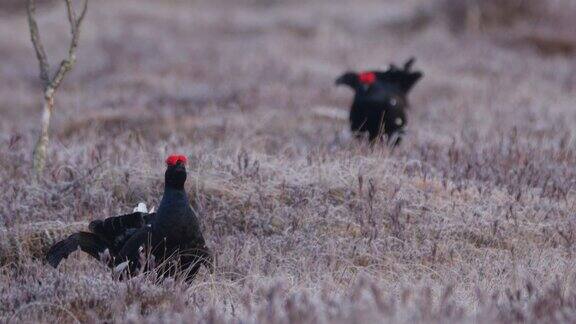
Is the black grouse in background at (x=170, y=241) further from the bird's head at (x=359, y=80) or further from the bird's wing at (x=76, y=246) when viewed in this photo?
the bird's head at (x=359, y=80)

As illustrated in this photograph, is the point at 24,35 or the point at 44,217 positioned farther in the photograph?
the point at 24,35

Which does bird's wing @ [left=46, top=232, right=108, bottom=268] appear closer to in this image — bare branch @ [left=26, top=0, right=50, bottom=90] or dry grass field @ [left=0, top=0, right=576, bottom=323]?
dry grass field @ [left=0, top=0, right=576, bottom=323]

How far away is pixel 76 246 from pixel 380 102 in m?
4.82

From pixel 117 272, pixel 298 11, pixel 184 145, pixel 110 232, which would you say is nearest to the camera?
pixel 117 272

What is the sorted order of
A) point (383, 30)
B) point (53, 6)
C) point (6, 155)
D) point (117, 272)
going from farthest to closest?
point (53, 6) < point (383, 30) < point (6, 155) < point (117, 272)

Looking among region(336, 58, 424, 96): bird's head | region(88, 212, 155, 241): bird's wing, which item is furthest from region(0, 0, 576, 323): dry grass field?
region(336, 58, 424, 96): bird's head

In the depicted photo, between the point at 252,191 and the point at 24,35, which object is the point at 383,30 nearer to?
the point at 24,35

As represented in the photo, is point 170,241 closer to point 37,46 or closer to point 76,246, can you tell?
point 76,246

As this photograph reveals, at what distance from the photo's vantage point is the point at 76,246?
6.36 metres

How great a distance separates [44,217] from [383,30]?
14.3 meters

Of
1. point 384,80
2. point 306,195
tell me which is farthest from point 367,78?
point 306,195

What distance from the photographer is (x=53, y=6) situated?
26703 millimetres

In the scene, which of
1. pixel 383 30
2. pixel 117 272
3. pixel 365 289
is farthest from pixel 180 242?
pixel 383 30

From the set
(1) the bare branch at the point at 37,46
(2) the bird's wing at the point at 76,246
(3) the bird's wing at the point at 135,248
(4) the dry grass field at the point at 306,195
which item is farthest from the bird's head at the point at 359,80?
(3) the bird's wing at the point at 135,248
